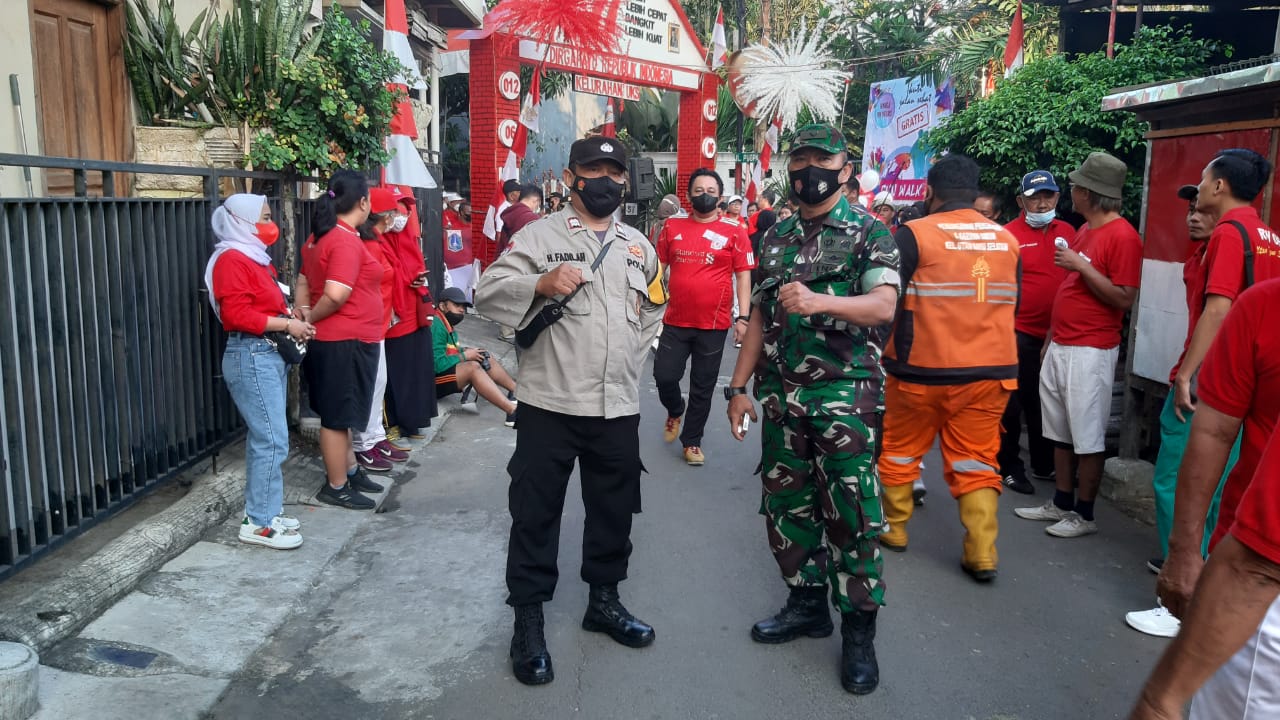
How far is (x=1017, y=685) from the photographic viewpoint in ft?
11.9

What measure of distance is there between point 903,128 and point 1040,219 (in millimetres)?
12245

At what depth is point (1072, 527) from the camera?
530cm

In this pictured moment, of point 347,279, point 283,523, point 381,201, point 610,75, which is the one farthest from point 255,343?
point 610,75

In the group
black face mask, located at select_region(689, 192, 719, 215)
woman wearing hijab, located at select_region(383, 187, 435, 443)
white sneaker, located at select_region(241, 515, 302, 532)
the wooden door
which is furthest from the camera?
black face mask, located at select_region(689, 192, 719, 215)

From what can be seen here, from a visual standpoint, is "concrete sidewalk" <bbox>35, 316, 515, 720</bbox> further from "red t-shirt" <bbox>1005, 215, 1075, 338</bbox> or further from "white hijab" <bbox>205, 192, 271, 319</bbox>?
"red t-shirt" <bbox>1005, 215, 1075, 338</bbox>

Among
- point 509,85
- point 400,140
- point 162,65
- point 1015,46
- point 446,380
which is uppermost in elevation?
point 1015,46

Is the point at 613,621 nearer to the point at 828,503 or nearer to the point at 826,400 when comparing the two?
the point at 828,503

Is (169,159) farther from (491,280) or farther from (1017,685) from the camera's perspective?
(1017,685)

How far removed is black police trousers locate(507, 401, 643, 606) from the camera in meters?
3.71

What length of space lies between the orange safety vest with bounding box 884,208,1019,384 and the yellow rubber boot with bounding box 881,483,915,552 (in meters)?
0.60

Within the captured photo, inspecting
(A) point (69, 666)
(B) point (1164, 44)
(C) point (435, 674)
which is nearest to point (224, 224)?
(A) point (69, 666)

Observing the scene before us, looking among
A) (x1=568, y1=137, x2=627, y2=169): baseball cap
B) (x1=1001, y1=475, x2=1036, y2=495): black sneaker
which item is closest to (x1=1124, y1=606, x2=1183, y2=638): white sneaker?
(x1=1001, y1=475, x2=1036, y2=495): black sneaker

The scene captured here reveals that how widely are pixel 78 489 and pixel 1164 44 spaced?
945 cm

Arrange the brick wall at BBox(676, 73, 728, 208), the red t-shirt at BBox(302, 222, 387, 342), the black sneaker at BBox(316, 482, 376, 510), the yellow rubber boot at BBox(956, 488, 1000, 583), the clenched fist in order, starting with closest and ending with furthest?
the clenched fist → the yellow rubber boot at BBox(956, 488, 1000, 583) → the red t-shirt at BBox(302, 222, 387, 342) → the black sneaker at BBox(316, 482, 376, 510) → the brick wall at BBox(676, 73, 728, 208)
